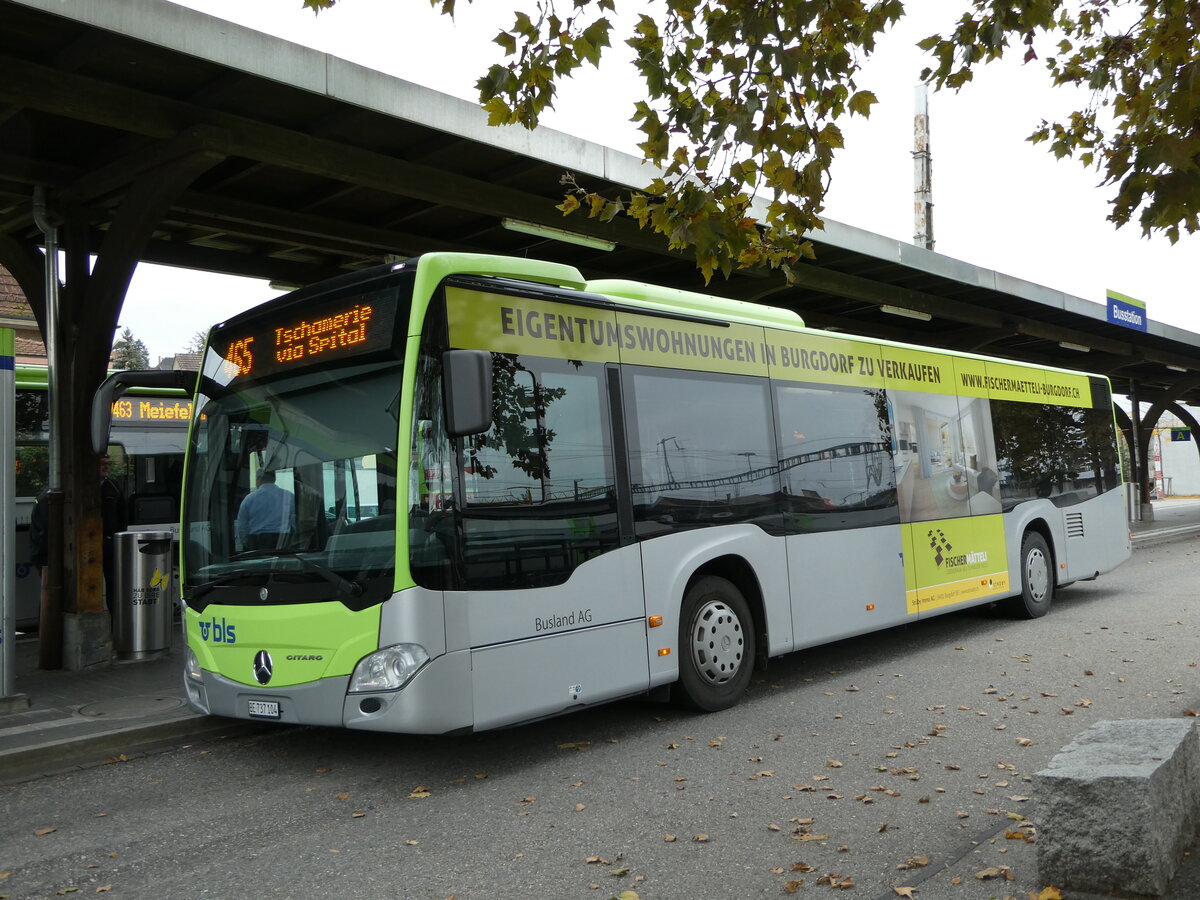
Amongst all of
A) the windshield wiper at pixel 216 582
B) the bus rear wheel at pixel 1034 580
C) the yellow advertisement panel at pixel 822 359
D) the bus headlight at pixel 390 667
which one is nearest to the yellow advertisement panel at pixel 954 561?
the bus rear wheel at pixel 1034 580

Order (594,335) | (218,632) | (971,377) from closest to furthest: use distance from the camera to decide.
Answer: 1. (218,632)
2. (594,335)
3. (971,377)

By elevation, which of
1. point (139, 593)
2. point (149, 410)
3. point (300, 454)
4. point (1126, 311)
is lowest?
point (139, 593)

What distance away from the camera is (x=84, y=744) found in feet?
22.6

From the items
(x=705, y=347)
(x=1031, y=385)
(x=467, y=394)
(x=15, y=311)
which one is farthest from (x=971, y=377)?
(x=15, y=311)

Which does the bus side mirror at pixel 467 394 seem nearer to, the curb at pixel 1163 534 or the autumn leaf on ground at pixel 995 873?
the autumn leaf on ground at pixel 995 873

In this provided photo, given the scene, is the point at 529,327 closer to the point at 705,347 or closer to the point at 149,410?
the point at 705,347

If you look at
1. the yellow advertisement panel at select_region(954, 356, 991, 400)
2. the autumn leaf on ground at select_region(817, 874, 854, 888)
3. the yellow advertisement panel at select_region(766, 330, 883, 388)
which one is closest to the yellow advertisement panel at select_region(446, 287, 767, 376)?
the yellow advertisement panel at select_region(766, 330, 883, 388)

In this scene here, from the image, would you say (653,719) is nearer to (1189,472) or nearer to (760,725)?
(760,725)

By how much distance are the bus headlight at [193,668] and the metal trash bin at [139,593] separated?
13.3ft

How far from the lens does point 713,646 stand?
7.76 m

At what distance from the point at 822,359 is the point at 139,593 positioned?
23.5ft

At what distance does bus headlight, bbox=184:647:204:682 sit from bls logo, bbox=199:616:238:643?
238 millimetres

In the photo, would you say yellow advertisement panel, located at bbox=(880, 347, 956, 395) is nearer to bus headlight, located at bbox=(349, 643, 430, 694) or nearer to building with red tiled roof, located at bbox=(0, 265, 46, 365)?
bus headlight, located at bbox=(349, 643, 430, 694)

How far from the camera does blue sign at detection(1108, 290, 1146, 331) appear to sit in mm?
21359
